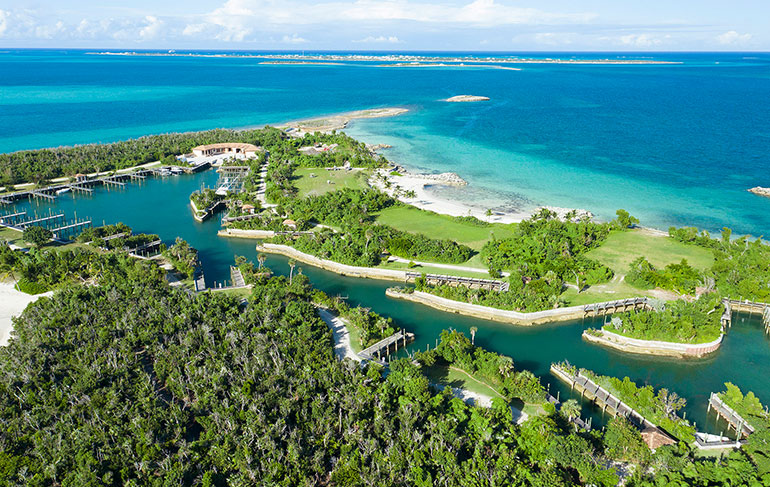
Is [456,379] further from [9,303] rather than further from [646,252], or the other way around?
[9,303]

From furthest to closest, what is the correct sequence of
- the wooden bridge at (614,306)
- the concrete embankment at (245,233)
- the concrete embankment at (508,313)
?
1. the concrete embankment at (245,233)
2. the wooden bridge at (614,306)
3. the concrete embankment at (508,313)

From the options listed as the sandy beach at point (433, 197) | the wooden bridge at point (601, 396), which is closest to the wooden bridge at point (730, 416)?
the wooden bridge at point (601, 396)

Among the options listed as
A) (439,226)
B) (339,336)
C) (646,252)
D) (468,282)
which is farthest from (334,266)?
(646,252)

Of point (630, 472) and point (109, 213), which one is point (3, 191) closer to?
→ point (109, 213)

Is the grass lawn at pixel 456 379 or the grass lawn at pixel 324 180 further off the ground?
the grass lawn at pixel 324 180

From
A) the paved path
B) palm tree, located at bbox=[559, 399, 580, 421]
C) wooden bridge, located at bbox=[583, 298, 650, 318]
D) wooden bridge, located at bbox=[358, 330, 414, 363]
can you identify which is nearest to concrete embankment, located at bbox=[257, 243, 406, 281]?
the paved path

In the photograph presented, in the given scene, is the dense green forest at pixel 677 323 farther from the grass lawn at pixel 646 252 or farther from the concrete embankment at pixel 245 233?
the concrete embankment at pixel 245 233

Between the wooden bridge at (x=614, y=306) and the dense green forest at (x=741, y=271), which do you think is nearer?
the wooden bridge at (x=614, y=306)

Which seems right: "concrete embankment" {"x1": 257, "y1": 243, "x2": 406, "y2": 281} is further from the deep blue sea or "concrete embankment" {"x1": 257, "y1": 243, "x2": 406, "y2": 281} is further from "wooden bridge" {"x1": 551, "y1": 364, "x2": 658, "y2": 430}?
the deep blue sea
